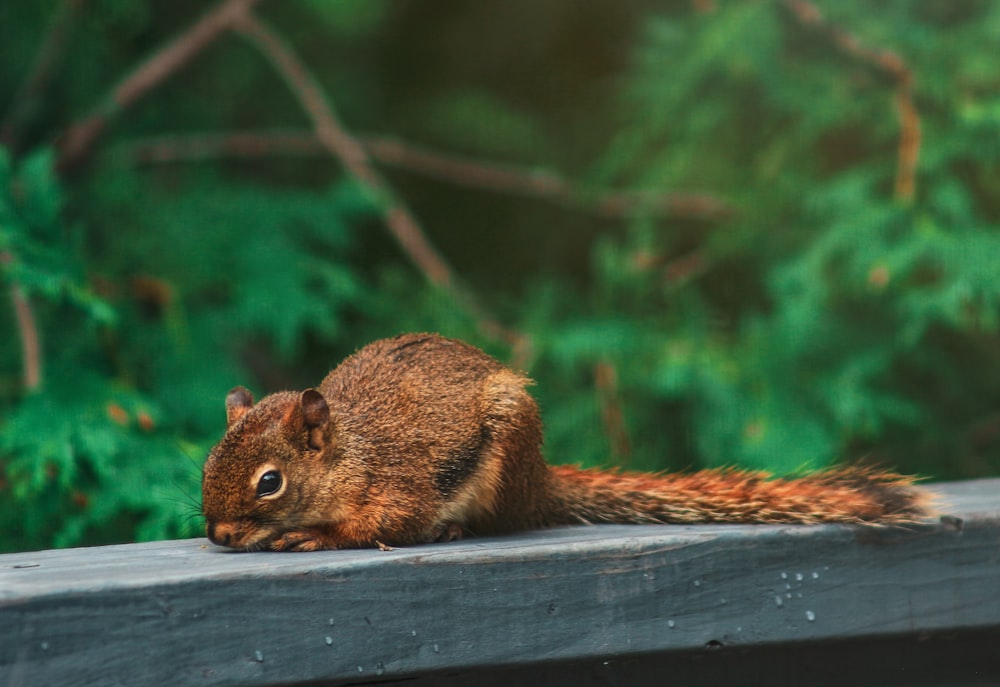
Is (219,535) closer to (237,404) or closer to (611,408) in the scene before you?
(237,404)

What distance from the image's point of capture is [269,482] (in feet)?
4.22

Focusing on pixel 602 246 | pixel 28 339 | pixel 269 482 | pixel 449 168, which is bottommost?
pixel 269 482

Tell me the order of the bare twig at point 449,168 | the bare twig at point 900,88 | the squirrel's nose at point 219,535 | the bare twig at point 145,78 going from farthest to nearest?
the bare twig at point 449,168 < the bare twig at point 145,78 < the bare twig at point 900,88 < the squirrel's nose at point 219,535

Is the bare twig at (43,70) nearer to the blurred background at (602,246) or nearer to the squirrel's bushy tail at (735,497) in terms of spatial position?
the blurred background at (602,246)

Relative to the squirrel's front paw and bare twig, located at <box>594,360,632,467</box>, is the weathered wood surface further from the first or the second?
bare twig, located at <box>594,360,632,467</box>

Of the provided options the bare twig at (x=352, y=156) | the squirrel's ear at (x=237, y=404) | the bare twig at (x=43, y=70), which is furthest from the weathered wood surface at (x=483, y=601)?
the bare twig at (x=43, y=70)

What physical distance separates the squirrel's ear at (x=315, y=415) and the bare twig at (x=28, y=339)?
90cm

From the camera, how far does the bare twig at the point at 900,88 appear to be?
8.12ft

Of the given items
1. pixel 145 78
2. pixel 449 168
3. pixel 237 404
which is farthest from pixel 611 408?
pixel 145 78

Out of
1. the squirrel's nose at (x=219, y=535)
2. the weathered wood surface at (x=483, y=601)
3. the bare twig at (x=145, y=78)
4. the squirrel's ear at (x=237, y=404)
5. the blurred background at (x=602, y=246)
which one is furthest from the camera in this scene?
the bare twig at (x=145, y=78)

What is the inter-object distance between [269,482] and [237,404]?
144 mm

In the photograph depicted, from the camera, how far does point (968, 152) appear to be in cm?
250

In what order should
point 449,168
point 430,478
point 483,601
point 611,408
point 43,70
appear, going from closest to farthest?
point 483,601
point 430,478
point 611,408
point 43,70
point 449,168

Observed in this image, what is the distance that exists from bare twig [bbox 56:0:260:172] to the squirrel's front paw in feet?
5.62
